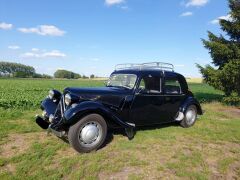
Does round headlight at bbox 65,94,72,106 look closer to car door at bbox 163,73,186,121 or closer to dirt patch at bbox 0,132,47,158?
dirt patch at bbox 0,132,47,158

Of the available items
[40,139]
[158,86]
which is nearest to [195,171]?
[158,86]

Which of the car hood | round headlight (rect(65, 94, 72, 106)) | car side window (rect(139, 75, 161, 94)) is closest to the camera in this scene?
round headlight (rect(65, 94, 72, 106))

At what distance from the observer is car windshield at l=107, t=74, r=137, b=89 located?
738cm

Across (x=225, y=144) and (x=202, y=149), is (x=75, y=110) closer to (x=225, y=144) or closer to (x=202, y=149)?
(x=202, y=149)

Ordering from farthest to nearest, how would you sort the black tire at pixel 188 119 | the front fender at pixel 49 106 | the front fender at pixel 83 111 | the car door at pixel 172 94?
the black tire at pixel 188 119, the car door at pixel 172 94, the front fender at pixel 49 106, the front fender at pixel 83 111

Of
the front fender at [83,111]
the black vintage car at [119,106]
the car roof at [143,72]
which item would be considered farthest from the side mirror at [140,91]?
the front fender at [83,111]

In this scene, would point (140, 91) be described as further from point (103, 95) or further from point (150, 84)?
point (103, 95)

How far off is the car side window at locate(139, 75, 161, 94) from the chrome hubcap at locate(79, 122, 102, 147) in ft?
6.32

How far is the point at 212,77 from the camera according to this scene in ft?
49.9

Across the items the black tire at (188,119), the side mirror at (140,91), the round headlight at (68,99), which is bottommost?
the black tire at (188,119)

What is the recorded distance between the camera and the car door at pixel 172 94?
26.4ft

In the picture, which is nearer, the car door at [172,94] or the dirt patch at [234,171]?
the dirt patch at [234,171]

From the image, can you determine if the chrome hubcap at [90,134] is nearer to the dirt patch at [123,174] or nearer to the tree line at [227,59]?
the dirt patch at [123,174]

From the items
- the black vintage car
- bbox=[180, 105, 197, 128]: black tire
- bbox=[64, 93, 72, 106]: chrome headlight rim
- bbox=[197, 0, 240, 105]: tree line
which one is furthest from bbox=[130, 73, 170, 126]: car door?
bbox=[197, 0, 240, 105]: tree line
